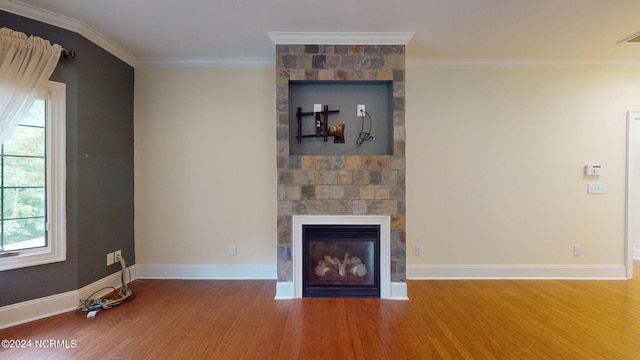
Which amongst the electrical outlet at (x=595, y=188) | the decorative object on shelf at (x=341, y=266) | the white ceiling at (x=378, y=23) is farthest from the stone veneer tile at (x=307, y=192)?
the electrical outlet at (x=595, y=188)

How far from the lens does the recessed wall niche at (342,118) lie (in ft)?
9.94

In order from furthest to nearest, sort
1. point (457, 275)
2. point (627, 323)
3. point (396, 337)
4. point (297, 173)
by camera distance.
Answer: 1. point (457, 275)
2. point (297, 173)
3. point (627, 323)
4. point (396, 337)

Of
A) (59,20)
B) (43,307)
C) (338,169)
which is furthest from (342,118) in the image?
(43,307)

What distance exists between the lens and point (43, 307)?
7.97 ft

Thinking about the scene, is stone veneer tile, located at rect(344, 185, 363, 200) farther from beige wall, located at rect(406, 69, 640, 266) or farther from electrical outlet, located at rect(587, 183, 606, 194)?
electrical outlet, located at rect(587, 183, 606, 194)

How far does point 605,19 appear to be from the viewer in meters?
2.48

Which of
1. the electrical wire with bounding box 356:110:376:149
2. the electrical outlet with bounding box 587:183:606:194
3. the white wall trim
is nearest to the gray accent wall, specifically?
the electrical wire with bounding box 356:110:376:149

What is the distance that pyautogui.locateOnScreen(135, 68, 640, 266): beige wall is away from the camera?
334 cm

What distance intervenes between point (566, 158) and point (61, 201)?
18.2 feet

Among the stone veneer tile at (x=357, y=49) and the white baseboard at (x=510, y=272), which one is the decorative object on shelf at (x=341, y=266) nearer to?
the white baseboard at (x=510, y=272)

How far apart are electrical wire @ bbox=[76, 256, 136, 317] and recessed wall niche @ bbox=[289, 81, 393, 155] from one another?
2.25 metres

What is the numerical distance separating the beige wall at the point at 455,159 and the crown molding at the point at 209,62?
7 centimetres

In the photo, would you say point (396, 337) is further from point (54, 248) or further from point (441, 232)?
point (54, 248)

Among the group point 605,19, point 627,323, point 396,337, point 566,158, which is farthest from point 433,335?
point 605,19
